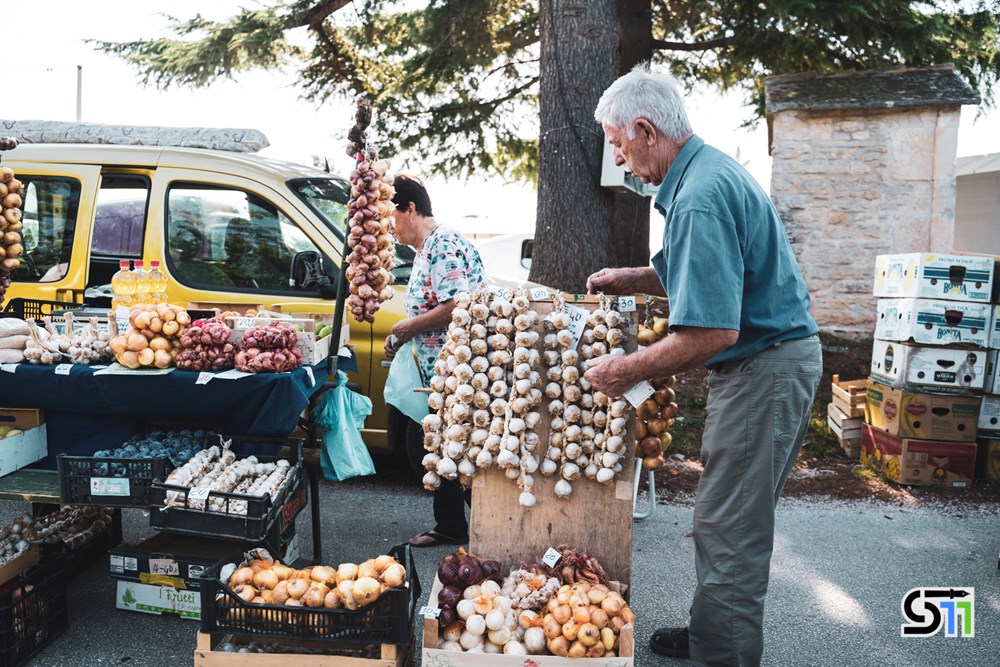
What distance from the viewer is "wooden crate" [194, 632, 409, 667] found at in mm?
2604

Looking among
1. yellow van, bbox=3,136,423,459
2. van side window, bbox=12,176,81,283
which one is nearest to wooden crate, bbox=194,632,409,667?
yellow van, bbox=3,136,423,459

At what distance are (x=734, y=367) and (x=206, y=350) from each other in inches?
91.2

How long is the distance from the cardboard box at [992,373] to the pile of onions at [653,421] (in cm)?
390

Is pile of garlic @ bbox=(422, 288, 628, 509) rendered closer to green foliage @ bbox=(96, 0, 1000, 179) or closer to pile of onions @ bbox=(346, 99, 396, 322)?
pile of onions @ bbox=(346, 99, 396, 322)

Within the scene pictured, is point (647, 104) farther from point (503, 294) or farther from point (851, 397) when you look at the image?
point (851, 397)

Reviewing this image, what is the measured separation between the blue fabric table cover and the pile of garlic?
33.3 inches

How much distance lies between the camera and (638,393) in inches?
104

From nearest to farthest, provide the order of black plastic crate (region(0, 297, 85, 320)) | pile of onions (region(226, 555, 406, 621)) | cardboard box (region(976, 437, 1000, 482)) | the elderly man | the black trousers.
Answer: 1. the elderly man
2. pile of onions (region(226, 555, 406, 621))
3. the black trousers
4. black plastic crate (region(0, 297, 85, 320))
5. cardboard box (region(976, 437, 1000, 482))

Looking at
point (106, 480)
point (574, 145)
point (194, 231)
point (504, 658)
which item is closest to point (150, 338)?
point (106, 480)

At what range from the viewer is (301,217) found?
5.07 meters

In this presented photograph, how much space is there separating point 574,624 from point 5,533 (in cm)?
286

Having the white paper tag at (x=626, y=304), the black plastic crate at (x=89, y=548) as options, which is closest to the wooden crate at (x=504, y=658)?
the white paper tag at (x=626, y=304)

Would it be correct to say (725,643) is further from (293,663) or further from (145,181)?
(145,181)

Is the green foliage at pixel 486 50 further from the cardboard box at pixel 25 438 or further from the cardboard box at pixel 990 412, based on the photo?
the cardboard box at pixel 25 438
